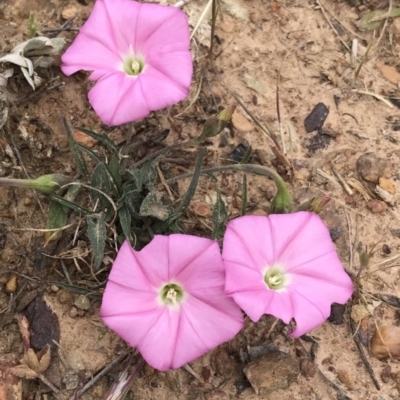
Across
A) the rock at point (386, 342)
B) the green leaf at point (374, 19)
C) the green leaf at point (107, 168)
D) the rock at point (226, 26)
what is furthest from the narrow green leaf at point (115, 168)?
the green leaf at point (374, 19)

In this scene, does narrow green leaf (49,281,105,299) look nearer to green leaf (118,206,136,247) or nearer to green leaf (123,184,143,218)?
green leaf (118,206,136,247)

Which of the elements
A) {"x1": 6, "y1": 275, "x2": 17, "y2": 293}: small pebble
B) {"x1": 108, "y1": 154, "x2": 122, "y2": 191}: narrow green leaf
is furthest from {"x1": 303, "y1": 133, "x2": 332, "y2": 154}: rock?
{"x1": 6, "y1": 275, "x2": 17, "y2": 293}: small pebble

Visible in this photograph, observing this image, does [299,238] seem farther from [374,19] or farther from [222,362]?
[374,19]

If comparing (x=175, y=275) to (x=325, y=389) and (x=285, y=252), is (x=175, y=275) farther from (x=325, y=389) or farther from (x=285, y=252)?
(x=325, y=389)

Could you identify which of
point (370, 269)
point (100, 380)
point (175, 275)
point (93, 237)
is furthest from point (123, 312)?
point (370, 269)

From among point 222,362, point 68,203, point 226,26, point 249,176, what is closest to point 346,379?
point 222,362
